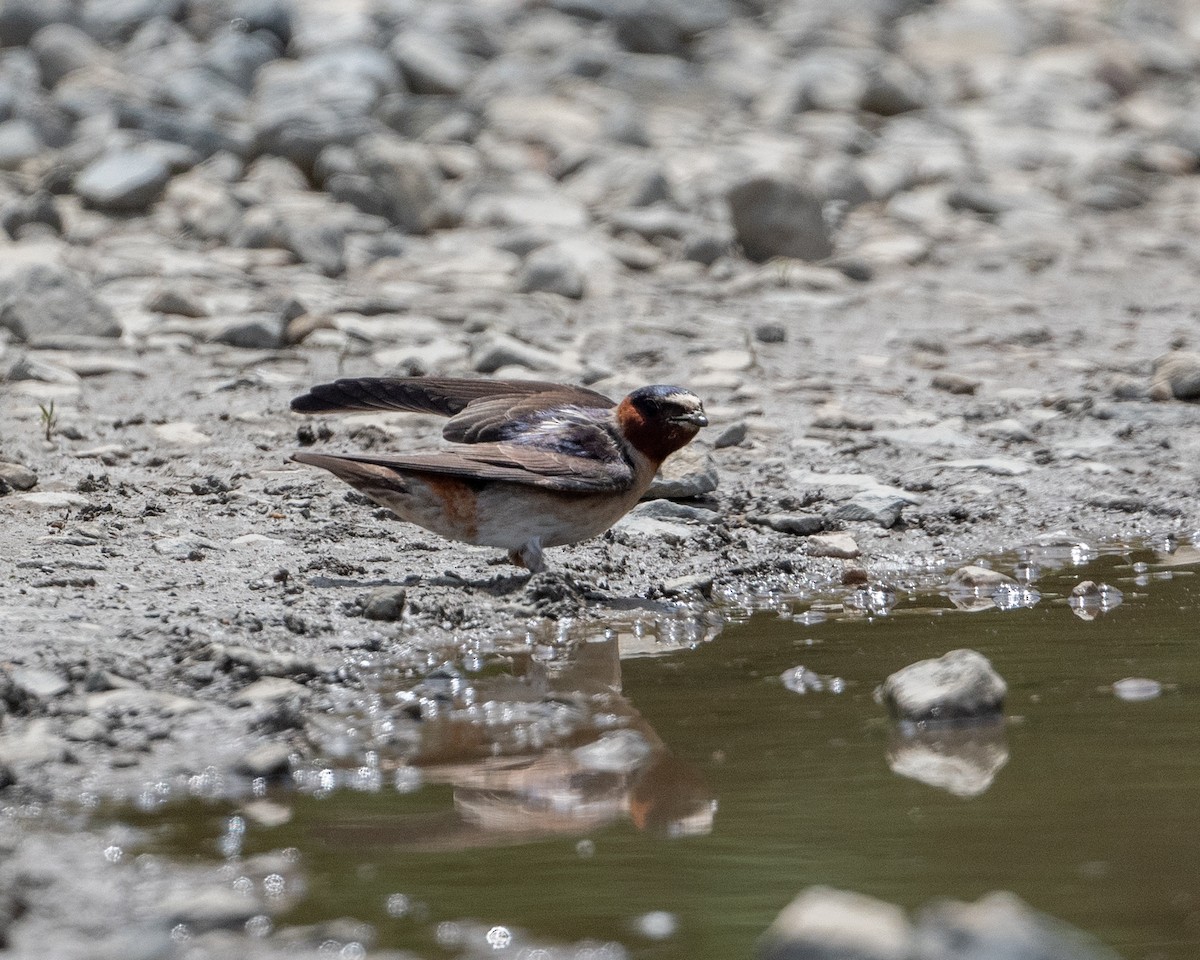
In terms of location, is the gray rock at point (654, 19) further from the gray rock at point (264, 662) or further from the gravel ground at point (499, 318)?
the gray rock at point (264, 662)

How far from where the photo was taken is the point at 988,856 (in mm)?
3363

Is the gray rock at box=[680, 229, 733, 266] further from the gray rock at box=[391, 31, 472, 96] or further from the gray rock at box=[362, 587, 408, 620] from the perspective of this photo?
the gray rock at box=[362, 587, 408, 620]

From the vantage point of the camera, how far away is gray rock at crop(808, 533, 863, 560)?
6.39 m

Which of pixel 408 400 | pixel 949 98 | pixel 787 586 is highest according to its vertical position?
pixel 949 98

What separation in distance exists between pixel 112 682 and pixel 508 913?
1.68 m

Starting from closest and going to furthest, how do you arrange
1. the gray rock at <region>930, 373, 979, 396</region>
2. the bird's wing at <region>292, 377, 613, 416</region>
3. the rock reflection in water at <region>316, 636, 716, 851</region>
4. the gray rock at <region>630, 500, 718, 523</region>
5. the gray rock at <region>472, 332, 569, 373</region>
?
1. the rock reflection in water at <region>316, 636, 716, 851</region>
2. the bird's wing at <region>292, 377, 613, 416</region>
3. the gray rock at <region>630, 500, 718, 523</region>
4. the gray rock at <region>472, 332, 569, 373</region>
5. the gray rock at <region>930, 373, 979, 396</region>

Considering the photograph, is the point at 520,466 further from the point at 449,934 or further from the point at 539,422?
the point at 449,934

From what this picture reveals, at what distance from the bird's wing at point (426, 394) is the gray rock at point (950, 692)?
2.00m

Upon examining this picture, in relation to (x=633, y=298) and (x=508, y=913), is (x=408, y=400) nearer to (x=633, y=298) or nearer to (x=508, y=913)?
(x=508, y=913)

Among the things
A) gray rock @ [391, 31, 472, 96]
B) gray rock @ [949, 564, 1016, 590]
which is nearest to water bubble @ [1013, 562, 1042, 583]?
gray rock @ [949, 564, 1016, 590]

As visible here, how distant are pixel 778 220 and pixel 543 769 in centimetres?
777

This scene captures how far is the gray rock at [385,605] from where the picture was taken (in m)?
5.31

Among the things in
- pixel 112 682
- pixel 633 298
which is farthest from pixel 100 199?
pixel 112 682

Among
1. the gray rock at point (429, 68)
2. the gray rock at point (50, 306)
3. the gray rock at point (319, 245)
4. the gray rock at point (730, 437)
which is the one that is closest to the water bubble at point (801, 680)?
the gray rock at point (730, 437)
